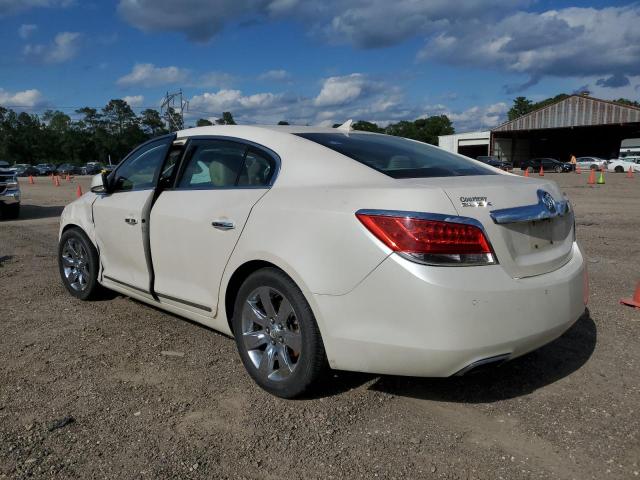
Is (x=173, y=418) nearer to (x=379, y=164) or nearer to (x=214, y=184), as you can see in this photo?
(x=214, y=184)

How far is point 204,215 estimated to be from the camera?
3.66 meters

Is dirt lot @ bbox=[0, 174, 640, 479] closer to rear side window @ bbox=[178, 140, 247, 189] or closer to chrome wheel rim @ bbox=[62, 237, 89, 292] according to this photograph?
chrome wheel rim @ bbox=[62, 237, 89, 292]

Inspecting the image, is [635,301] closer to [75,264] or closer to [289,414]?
[289,414]

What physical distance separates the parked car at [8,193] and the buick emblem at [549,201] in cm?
1298

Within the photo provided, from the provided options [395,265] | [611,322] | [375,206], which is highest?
[375,206]

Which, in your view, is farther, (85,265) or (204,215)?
(85,265)

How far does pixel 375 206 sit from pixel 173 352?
7.00 feet

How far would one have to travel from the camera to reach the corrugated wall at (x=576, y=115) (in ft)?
176

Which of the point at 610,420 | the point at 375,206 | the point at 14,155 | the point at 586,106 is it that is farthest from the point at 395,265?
the point at 14,155

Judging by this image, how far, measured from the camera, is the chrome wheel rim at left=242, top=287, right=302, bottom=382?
10.4ft

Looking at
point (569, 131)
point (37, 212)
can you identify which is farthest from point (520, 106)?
point (37, 212)

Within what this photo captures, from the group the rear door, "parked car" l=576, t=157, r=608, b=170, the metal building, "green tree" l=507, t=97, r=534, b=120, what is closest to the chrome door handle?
the rear door

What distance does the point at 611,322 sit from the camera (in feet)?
15.0

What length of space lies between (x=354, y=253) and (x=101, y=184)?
3.16 meters
